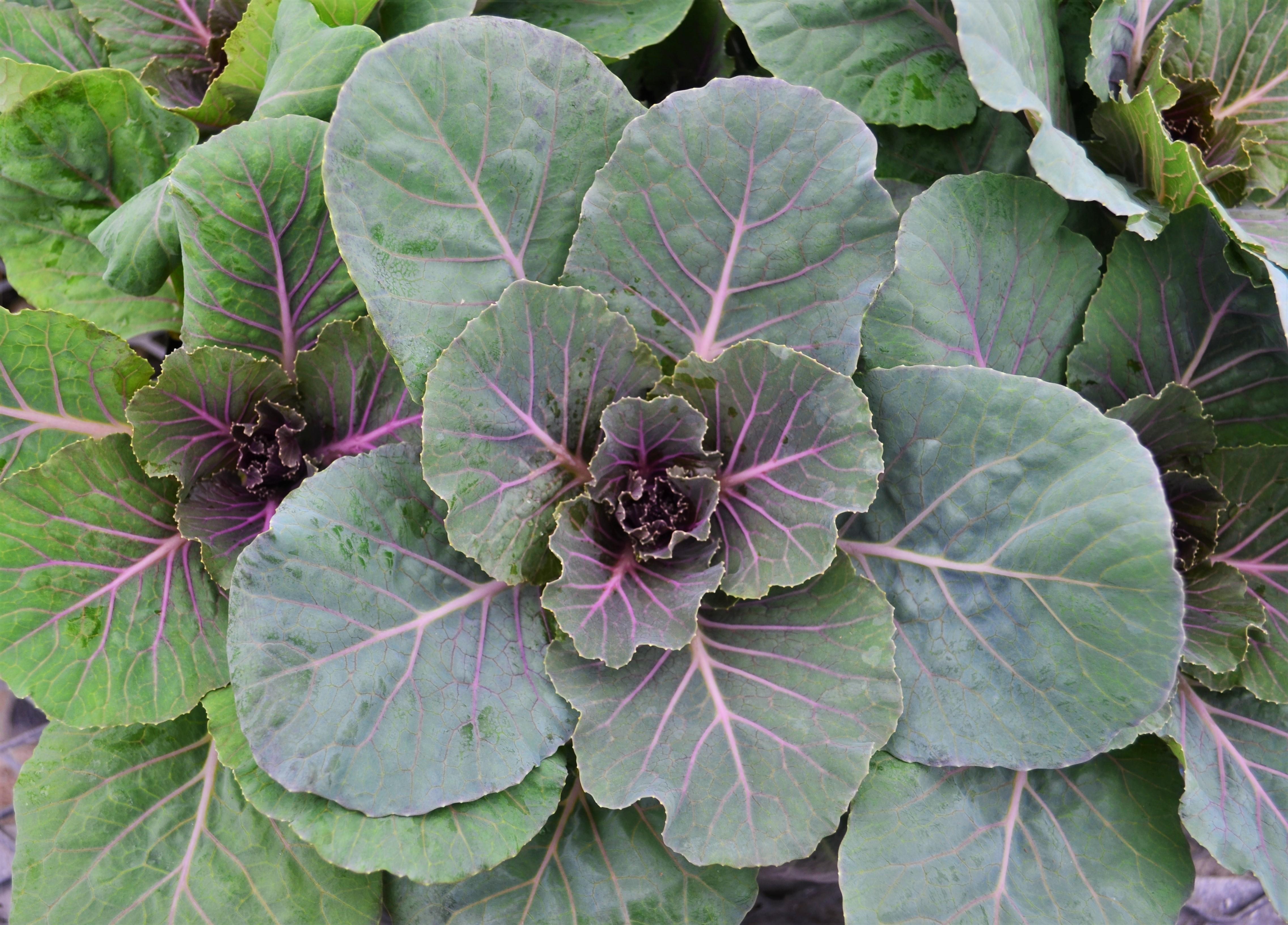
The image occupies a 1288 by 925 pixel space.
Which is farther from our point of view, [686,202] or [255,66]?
[255,66]

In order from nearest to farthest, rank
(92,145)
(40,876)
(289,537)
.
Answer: (289,537), (40,876), (92,145)

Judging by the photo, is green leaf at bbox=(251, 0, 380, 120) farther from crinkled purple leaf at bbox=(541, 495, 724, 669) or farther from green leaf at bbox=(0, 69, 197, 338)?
crinkled purple leaf at bbox=(541, 495, 724, 669)

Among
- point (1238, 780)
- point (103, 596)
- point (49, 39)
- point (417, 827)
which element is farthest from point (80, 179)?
point (1238, 780)

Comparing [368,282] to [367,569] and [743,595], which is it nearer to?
[367,569]

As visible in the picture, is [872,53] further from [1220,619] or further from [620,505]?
[1220,619]

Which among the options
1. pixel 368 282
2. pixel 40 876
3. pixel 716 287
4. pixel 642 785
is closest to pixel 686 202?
pixel 716 287
